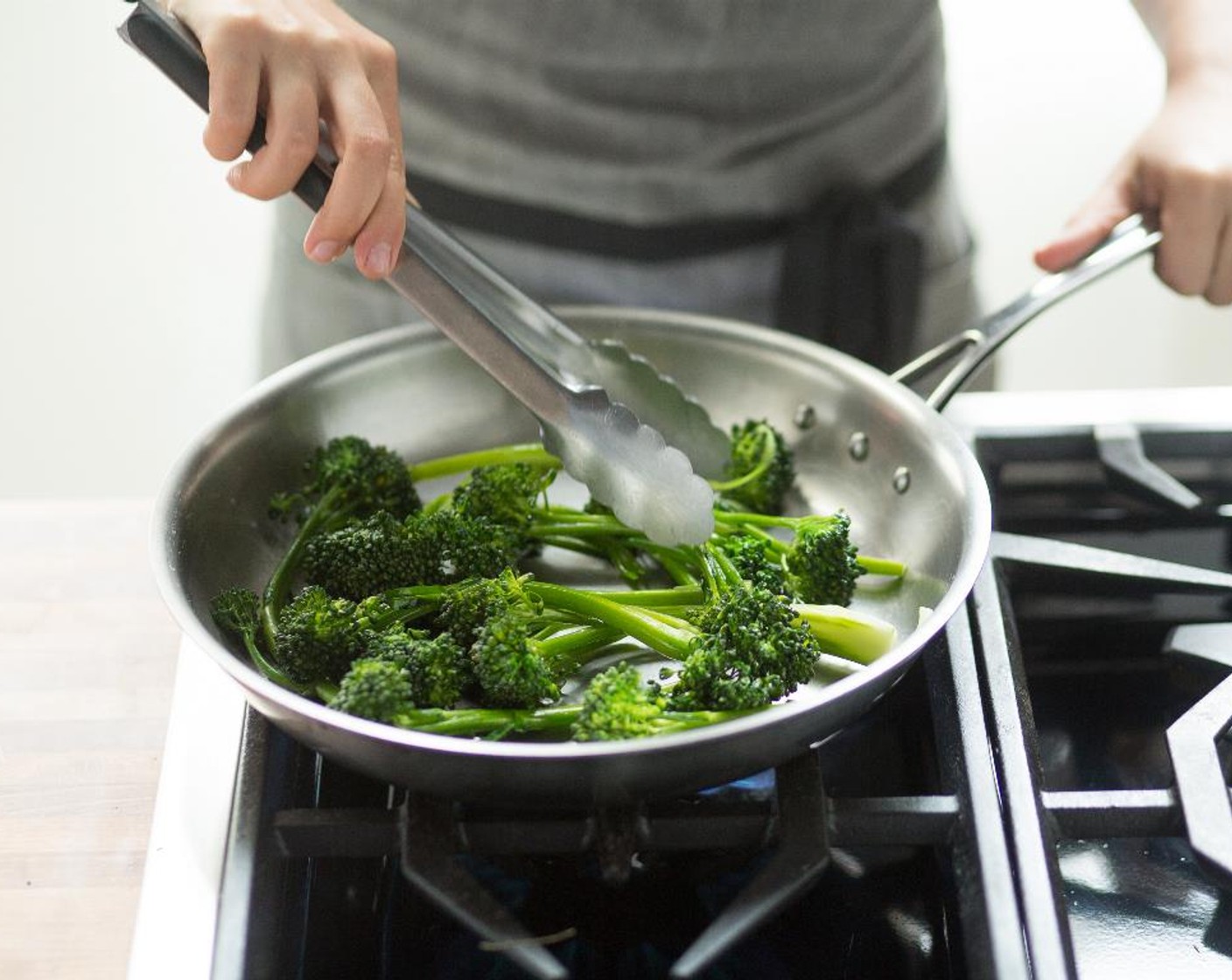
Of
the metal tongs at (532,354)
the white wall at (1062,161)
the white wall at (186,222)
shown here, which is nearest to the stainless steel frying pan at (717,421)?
the metal tongs at (532,354)

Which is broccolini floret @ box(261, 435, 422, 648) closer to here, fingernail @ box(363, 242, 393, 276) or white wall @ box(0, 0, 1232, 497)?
fingernail @ box(363, 242, 393, 276)

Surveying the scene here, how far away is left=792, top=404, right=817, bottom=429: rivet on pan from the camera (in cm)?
112

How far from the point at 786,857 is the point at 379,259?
461mm

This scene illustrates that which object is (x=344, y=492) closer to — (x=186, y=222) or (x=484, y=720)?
(x=484, y=720)

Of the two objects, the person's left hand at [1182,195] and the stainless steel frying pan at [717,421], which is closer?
the stainless steel frying pan at [717,421]

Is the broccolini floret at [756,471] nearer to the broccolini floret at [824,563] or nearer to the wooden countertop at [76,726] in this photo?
the broccolini floret at [824,563]

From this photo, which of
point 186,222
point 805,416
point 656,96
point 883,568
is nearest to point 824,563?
point 883,568

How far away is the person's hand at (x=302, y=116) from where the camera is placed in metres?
0.85

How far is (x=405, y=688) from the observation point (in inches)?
30.7

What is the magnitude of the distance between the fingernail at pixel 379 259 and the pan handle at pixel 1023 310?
44 cm

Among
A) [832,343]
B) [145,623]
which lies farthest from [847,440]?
[145,623]

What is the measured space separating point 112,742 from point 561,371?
0.41 metres

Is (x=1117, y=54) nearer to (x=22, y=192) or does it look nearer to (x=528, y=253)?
(x=528, y=253)

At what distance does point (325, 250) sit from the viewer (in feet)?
2.90
